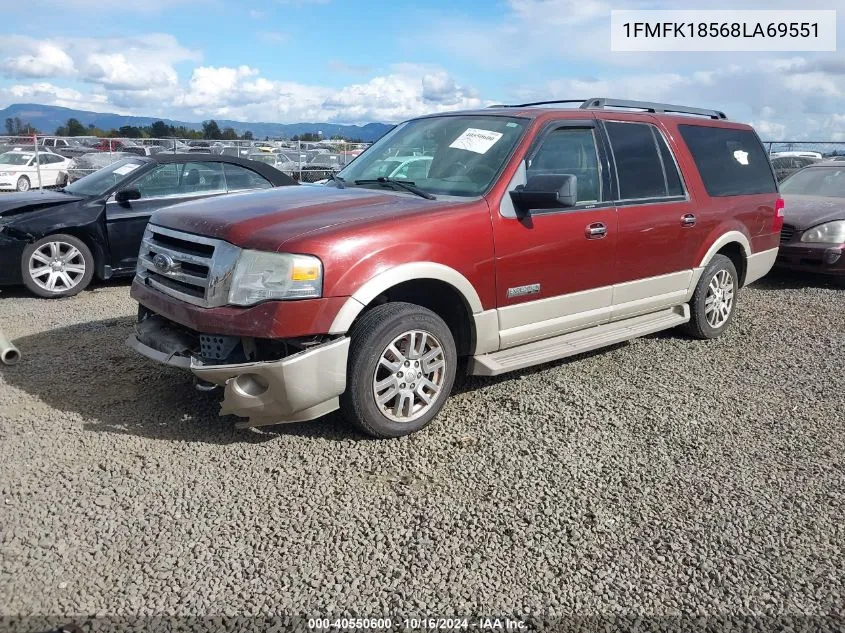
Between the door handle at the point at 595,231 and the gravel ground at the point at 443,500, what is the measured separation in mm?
1066

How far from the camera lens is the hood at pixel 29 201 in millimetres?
7316

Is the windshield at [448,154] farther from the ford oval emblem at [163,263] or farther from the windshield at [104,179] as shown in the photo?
the windshield at [104,179]

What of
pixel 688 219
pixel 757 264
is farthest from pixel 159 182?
pixel 757 264

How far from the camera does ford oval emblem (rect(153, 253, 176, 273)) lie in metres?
4.02

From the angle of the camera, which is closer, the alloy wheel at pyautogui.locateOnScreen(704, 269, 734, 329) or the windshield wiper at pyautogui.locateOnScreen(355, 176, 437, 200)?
the windshield wiper at pyautogui.locateOnScreen(355, 176, 437, 200)

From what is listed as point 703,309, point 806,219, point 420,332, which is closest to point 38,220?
point 420,332

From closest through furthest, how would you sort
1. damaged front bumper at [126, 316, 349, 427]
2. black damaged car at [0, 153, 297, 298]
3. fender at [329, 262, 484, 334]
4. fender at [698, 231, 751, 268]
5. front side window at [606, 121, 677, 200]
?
damaged front bumper at [126, 316, 349, 427] → fender at [329, 262, 484, 334] → front side window at [606, 121, 677, 200] → fender at [698, 231, 751, 268] → black damaged car at [0, 153, 297, 298]

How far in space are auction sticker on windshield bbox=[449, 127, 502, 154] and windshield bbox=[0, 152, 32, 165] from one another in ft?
68.4

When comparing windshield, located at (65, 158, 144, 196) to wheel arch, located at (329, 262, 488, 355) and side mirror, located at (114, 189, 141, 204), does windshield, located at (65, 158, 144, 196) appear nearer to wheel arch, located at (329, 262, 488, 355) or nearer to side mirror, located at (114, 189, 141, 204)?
side mirror, located at (114, 189, 141, 204)

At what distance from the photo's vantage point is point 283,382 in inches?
139

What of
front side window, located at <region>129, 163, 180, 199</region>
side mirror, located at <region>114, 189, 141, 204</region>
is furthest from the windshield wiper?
front side window, located at <region>129, 163, 180, 199</region>

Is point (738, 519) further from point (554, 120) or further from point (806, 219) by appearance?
point (806, 219)

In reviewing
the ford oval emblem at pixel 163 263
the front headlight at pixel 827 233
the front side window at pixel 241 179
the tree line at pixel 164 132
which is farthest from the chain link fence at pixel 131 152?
the tree line at pixel 164 132

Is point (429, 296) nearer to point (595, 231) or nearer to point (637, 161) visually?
point (595, 231)
